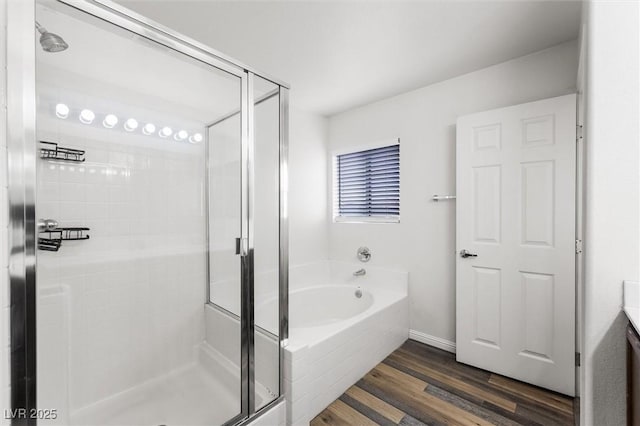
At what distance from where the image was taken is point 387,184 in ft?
9.71

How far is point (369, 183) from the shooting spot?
3113 mm

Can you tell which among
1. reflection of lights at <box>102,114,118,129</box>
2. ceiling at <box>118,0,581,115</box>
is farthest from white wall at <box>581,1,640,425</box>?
reflection of lights at <box>102,114,118,129</box>

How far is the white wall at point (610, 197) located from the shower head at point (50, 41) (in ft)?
6.62

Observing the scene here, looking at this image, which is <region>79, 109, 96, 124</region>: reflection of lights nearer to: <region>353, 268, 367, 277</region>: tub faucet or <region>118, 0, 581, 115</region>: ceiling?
<region>118, 0, 581, 115</region>: ceiling

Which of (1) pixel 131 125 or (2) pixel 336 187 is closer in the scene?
(1) pixel 131 125

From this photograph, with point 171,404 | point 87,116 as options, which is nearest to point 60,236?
point 87,116

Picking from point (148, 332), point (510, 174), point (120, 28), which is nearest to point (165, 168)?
point (120, 28)

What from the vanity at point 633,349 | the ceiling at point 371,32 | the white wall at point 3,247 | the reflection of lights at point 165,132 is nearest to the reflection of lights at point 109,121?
the reflection of lights at point 165,132

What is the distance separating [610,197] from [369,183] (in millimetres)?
2149

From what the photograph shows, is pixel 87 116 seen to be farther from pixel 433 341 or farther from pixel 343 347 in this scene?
pixel 433 341

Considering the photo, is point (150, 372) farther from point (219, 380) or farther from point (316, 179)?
point (316, 179)

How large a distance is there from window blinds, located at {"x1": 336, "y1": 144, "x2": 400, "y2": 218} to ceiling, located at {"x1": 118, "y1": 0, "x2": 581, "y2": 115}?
2.70 ft

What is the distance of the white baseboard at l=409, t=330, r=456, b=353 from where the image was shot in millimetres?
2436

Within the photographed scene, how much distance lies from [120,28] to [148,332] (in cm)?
185
